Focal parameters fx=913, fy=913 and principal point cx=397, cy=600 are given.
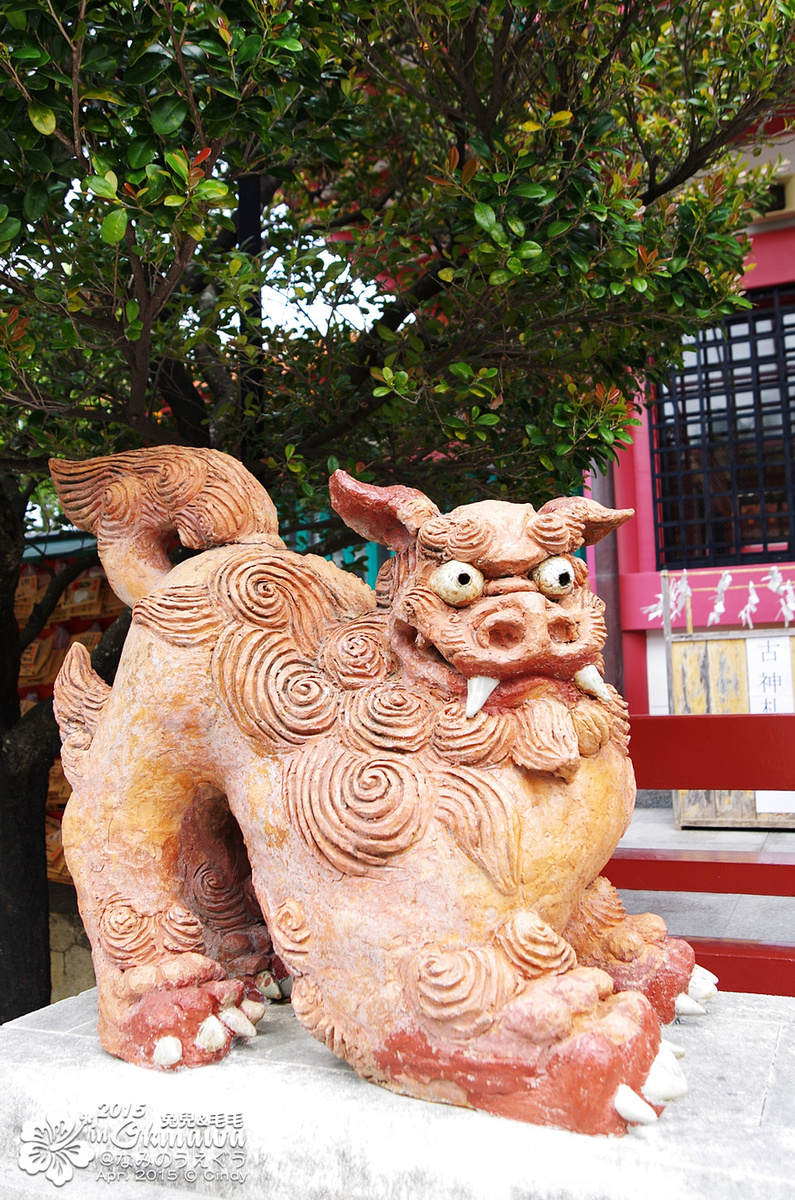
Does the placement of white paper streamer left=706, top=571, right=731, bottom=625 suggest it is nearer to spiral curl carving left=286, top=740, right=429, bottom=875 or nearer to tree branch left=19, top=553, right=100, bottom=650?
tree branch left=19, top=553, right=100, bottom=650

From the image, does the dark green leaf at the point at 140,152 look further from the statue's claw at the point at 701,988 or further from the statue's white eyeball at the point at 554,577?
the statue's claw at the point at 701,988

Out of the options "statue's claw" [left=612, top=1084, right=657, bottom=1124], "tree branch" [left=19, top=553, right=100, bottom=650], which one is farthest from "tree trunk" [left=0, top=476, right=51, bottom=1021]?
"statue's claw" [left=612, top=1084, right=657, bottom=1124]

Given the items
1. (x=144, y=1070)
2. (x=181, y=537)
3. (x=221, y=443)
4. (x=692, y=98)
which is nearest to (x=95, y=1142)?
(x=144, y=1070)

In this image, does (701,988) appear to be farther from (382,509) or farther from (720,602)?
(720,602)

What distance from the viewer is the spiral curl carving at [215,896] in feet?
7.34

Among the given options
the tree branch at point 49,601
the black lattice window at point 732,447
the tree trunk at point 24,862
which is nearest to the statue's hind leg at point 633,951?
the tree trunk at point 24,862

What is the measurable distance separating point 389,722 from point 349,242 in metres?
1.82

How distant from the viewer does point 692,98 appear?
299 cm

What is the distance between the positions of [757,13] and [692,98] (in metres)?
0.31

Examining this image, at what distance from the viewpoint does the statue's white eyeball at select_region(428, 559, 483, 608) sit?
1812 millimetres

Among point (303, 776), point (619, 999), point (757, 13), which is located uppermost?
point (757, 13)

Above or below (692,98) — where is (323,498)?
below

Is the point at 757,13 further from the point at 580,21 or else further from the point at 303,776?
the point at 303,776

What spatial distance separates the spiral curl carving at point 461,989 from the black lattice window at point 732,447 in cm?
658
